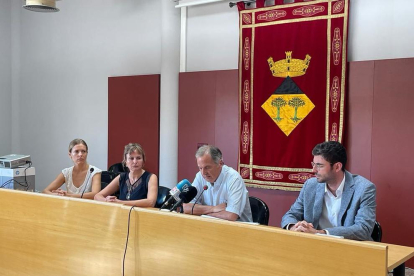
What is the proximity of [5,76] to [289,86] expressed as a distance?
15.3 feet

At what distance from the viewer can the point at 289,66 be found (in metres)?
4.77

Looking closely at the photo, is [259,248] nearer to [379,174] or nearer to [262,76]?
[379,174]

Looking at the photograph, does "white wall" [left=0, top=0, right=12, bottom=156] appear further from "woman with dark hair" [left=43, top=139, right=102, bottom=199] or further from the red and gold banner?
the red and gold banner

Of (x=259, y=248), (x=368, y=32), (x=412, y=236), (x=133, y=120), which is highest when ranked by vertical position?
(x=368, y=32)

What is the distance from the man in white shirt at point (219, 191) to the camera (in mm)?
3275

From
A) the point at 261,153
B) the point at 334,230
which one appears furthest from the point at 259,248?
the point at 261,153

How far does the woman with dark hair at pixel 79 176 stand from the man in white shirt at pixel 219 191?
110 cm

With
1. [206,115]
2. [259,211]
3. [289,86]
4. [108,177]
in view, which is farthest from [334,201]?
[206,115]

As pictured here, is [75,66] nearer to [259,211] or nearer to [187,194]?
[259,211]

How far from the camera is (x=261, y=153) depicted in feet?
16.3

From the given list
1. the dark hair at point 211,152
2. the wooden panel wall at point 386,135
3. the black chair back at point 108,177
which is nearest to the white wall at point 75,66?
the black chair back at point 108,177

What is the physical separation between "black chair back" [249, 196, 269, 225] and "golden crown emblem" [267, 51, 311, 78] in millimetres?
1765

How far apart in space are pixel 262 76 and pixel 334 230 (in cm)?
254

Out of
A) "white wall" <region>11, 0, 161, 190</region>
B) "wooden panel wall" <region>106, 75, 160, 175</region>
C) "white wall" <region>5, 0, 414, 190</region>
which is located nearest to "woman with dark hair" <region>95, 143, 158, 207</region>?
"white wall" <region>5, 0, 414, 190</region>
